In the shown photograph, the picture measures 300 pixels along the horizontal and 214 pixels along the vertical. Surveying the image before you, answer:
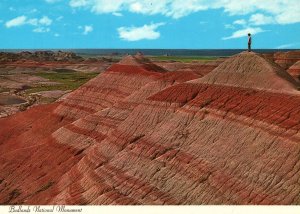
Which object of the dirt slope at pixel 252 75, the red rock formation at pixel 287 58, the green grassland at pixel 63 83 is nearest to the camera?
the dirt slope at pixel 252 75

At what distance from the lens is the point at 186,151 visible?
1395 inches

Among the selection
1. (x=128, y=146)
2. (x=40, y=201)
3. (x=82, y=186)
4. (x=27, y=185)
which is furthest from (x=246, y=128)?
(x=27, y=185)

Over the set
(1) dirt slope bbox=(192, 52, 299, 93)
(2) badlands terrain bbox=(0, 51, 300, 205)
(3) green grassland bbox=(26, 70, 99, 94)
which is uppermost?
(1) dirt slope bbox=(192, 52, 299, 93)

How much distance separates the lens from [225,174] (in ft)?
100

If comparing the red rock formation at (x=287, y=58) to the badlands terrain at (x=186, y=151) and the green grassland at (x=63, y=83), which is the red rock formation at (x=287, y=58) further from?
the badlands terrain at (x=186, y=151)

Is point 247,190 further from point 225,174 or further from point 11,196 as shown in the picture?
point 11,196

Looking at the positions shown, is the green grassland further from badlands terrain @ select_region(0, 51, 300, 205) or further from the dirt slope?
the dirt slope

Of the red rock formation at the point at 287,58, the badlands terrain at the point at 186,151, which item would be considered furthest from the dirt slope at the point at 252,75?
the red rock formation at the point at 287,58

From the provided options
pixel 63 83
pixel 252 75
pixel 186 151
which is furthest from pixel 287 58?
pixel 186 151

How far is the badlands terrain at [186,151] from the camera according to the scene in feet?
96.7

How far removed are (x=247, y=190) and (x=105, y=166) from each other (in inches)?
587

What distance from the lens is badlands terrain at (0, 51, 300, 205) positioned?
29.5 meters

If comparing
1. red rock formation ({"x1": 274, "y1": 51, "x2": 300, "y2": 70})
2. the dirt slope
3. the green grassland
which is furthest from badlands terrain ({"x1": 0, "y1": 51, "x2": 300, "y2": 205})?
the green grassland

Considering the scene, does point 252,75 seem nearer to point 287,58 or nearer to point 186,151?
point 186,151
